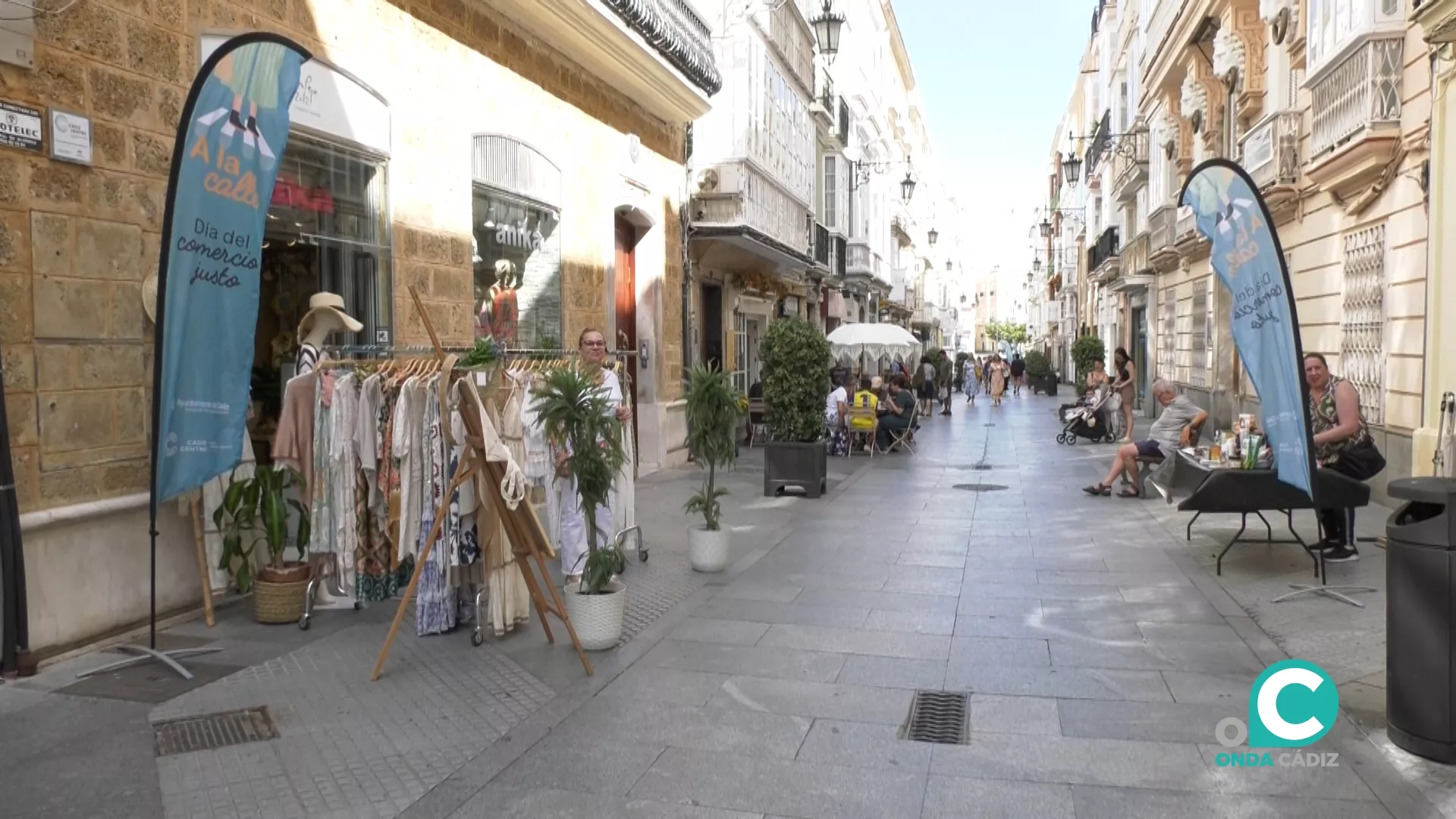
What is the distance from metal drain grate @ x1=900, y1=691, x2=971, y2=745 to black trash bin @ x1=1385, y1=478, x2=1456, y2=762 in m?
1.80

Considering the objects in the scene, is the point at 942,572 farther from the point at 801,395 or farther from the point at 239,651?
the point at 239,651

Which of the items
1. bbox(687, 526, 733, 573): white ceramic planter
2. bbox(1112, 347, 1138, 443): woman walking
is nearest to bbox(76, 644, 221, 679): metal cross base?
bbox(687, 526, 733, 573): white ceramic planter

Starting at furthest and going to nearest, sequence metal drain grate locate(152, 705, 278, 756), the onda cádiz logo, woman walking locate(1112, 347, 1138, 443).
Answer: woman walking locate(1112, 347, 1138, 443) < metal drain grate locate(152, 705, 278, 756) < the onda cádiz logo

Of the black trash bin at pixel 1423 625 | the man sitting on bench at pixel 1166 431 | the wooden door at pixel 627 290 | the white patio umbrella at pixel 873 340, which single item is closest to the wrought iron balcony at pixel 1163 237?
the white patio umbrella at pixel 873 340

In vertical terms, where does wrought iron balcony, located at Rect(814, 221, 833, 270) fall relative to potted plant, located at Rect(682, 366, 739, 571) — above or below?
above

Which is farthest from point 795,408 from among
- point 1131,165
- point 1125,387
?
point 1131,165

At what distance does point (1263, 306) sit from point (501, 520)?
189 inches

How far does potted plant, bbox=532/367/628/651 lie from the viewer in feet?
18.9

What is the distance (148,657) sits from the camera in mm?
5426

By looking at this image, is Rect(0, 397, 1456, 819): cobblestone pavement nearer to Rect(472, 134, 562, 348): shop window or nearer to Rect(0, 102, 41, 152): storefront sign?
Rect(0, 102, 41, 152): storefront sign

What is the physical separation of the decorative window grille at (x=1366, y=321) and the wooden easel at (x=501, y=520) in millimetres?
9679

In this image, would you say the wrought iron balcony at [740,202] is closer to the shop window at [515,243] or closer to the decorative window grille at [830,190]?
the shop window at [515,243]

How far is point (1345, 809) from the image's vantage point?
12.2 ft

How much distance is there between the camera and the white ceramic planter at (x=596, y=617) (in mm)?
5730
